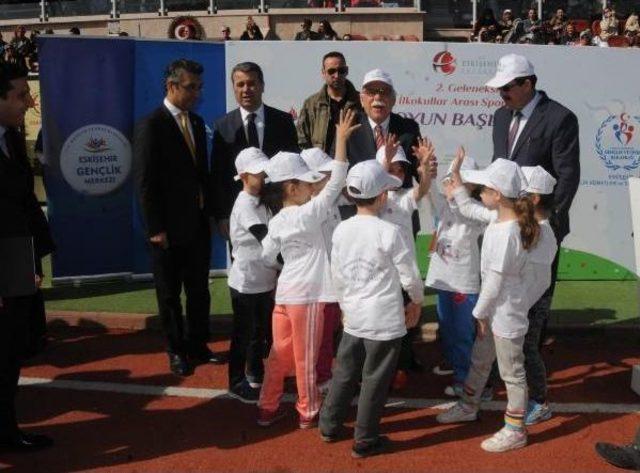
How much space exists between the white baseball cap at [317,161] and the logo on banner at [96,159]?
343 centimetres

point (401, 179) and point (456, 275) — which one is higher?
point (401, 179)

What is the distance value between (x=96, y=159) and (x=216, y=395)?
132 inches

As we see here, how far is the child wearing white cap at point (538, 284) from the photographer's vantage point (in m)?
4.36

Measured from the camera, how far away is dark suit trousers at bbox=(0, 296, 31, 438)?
4262 millimetres

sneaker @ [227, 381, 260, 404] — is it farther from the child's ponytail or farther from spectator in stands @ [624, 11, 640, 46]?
spectator in stands @ [624, 11, 640, 46]

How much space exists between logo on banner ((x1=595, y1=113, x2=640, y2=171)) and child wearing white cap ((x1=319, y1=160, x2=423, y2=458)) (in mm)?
3911

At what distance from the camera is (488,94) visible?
7262 millimetres

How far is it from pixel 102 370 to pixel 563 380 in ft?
10.8

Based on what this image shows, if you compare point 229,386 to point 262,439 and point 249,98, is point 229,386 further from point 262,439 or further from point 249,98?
point 249,98

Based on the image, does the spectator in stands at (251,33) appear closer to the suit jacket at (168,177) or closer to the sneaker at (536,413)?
the suit jacket at (168,177)

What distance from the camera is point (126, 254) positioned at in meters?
7.95

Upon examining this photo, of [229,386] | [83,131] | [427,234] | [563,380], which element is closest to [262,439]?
[229,386]

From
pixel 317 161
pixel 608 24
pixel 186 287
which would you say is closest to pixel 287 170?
pixel 317 161

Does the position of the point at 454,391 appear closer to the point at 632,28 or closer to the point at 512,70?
the point at 512,70
